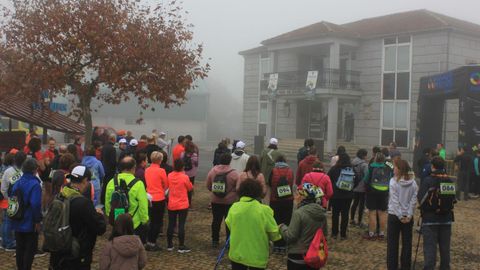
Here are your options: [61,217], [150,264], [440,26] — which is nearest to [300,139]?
[440,26]

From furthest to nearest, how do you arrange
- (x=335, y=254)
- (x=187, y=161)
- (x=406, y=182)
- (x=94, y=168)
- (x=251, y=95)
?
(x=251, y=95) < (x=187, y=161) < (x=94, y=168) < (x=335, y=254) < (x=406, y=182)

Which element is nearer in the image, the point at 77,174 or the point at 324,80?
the point at 77,174

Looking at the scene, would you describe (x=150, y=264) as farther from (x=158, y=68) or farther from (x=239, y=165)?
(x=158, y=68)

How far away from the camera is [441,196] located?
22.0 feet

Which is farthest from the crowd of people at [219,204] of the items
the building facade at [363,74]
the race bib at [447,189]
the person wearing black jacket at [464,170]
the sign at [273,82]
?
the sign at [273,82]

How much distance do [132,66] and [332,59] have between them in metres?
18.9

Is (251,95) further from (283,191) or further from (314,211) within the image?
(314,211)

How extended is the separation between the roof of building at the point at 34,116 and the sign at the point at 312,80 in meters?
16.9

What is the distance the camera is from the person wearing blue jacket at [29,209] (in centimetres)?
598

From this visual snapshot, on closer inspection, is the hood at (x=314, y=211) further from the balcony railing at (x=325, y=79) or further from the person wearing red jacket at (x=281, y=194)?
the balcony railing at (x=325, y=79)

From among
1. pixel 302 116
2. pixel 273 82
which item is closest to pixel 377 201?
pixel 273 82

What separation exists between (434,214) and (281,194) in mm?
2353

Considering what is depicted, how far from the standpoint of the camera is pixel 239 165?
10227 mm

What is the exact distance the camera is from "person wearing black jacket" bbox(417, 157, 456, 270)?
6.73 m
